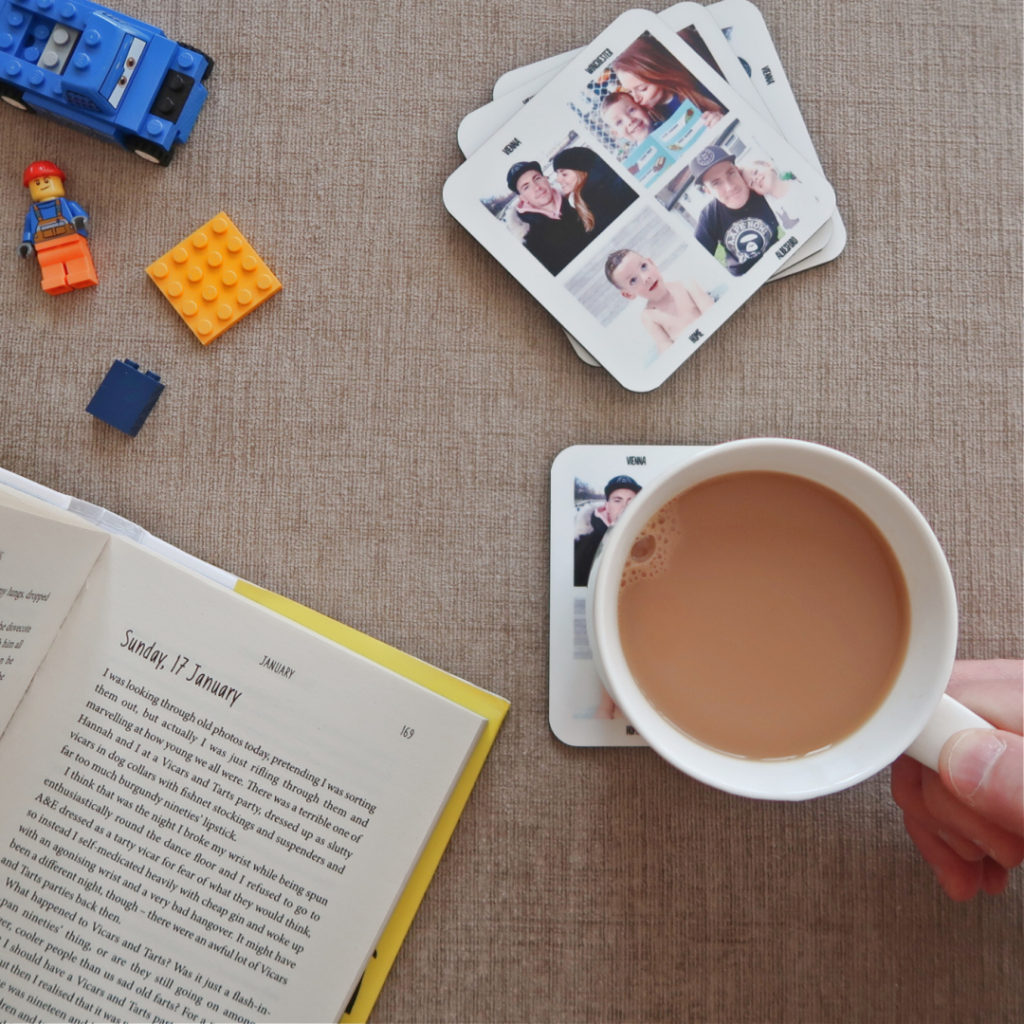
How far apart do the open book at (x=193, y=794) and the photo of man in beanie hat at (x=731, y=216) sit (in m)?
0.38

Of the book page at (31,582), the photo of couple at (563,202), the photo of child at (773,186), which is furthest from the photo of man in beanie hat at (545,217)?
the book page at (31,582)

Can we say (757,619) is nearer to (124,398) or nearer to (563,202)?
(563,202)

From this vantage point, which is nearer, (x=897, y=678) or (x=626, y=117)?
(x=897, y=678)

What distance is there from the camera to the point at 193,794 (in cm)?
57

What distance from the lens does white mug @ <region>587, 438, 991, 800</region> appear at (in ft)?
1.46

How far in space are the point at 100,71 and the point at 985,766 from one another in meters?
0.72

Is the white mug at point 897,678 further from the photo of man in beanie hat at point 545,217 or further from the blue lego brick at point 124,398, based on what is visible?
the blue lego brick at point 124,398

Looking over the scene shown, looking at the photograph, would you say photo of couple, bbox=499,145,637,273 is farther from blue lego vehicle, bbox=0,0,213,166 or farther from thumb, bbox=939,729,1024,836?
thumb, bbox=939,729,1024,836

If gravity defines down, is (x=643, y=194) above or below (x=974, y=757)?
above

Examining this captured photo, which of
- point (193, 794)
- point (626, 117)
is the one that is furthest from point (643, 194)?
point (193, 794)

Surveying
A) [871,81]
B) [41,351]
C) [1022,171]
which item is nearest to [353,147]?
[41,351]

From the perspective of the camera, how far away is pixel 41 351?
2.01 feet

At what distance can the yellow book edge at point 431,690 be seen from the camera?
579 millimetres

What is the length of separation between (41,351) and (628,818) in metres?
0.55
